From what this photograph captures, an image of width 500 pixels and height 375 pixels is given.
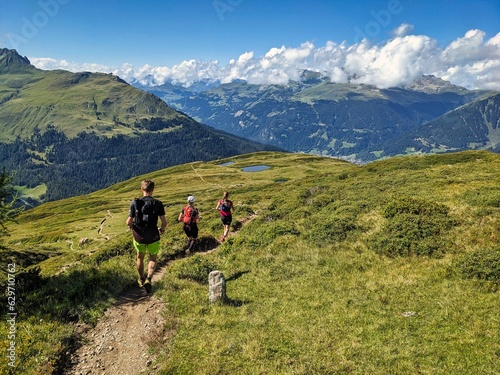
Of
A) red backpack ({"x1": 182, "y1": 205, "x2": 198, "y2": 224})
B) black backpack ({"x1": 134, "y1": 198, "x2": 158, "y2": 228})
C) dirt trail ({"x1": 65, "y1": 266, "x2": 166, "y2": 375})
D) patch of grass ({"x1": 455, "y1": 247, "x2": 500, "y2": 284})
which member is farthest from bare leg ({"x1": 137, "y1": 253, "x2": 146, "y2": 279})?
patch of grass ({"x1": 455, "y1": 247, "x2": 500, "y2": 284})

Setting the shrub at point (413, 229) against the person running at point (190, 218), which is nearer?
the shrub at point (413, 229)

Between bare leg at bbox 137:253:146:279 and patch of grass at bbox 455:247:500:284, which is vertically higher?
bare leg at bbox 137:253:146:279

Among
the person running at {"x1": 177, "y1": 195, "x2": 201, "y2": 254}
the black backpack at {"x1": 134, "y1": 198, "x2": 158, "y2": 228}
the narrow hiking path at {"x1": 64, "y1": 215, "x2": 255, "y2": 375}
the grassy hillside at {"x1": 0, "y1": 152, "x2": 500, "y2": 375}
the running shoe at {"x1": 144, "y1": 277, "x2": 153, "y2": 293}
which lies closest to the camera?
the grassy hillside at {"x1": 0, "y1": 152, "x2": 500, "y2": 375}

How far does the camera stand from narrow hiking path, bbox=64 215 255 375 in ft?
37.1

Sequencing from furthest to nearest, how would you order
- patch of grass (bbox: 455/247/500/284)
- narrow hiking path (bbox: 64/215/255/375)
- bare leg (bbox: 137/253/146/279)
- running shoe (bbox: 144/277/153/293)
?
running shoe (bbox: 144/277/153/293) → bare leg (bbox: 137/253/146/279) → patch of grass (bbox: 455/247/500/284) → narrow hiking path (bbox: 64/215/255/375)

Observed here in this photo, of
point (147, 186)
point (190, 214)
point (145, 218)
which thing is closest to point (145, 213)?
point (145, 218)

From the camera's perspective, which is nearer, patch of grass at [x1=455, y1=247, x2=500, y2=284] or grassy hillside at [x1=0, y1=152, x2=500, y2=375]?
grassy hillside at [x1=0, y1=152, x2=500, y2=375]

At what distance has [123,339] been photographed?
12672mm

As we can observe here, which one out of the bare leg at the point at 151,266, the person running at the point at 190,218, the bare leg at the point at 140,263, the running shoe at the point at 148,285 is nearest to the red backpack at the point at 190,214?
the person running at the point at 190,218

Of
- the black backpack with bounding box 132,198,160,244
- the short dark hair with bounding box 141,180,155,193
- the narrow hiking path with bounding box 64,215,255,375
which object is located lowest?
the narrow hiking path with bounding box 64,215,255,375

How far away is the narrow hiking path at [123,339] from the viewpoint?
1130 centimetres

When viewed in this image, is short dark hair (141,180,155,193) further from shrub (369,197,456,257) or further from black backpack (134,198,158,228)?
shrub (369,197,456,257)

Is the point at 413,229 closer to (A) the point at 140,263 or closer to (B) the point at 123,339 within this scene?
(A) the point at 140,263

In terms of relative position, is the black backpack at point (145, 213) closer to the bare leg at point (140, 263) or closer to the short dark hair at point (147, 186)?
the short dark hair at point (147, 186)
